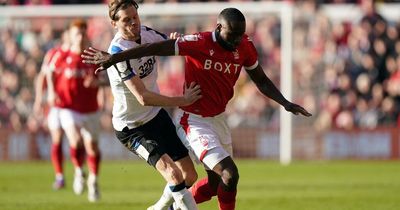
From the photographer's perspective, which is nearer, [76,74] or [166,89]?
[76,74]

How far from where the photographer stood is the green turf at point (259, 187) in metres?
16.0

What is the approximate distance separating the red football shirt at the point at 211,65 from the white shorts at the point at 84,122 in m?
6.34

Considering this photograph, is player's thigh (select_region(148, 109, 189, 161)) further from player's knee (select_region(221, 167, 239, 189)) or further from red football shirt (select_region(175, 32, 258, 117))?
player's knee (select_region(221, 167, 239, 189))

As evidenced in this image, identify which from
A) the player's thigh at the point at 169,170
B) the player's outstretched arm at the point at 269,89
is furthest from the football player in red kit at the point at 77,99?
the player's outstretched arm at the point at 269,89

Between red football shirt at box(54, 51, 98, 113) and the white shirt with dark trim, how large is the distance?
6.21 m

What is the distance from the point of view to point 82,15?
2684 cm

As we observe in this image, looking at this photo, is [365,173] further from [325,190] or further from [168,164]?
[168,164]

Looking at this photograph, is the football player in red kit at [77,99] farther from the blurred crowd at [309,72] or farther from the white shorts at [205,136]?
the blurred crowd at [309,72]

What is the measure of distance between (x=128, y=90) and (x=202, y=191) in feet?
4.70

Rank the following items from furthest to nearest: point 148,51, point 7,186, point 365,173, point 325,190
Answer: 1. point 365,173
2. point 7,186
3. point 325,190
4. point 148,51

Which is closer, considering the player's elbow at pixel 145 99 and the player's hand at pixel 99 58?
the player's hand at pixel 99 58

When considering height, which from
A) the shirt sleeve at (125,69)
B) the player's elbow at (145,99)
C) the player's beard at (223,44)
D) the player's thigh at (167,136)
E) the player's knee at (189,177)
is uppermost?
the player's beard at (223,44)

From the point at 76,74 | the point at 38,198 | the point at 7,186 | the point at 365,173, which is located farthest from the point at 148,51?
the point at 365,173

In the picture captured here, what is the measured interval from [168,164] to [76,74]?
23.4 feet
